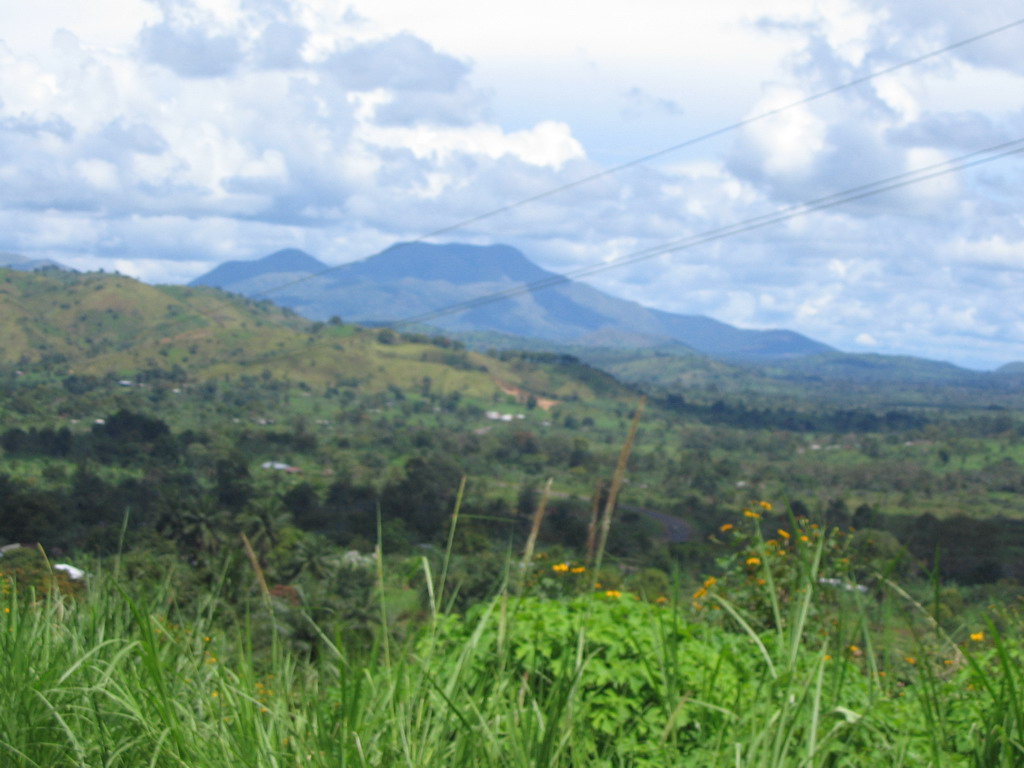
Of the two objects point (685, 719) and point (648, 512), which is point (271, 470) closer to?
point (648, 512)

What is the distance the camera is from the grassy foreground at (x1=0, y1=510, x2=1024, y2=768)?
2105mm

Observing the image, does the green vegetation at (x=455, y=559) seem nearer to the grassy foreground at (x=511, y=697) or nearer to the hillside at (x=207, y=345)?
the grassy foreground at (x=511, y=697)

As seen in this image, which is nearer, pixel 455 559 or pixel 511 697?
pixel 511 697

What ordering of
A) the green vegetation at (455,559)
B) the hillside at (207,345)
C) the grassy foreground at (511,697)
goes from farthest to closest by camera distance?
the hillside at (207,345) < the green vegetation at (455,559) < the grassy foreground at (511,697)

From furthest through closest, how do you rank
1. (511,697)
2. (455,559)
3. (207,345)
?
(207,345) → (455,559) → (511,697)

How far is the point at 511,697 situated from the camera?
247cm

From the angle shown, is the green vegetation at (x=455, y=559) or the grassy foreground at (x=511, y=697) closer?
the grassy foreground at (x=511, y=697)

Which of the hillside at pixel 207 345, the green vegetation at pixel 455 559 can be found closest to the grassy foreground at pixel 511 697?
the green vegetation at pixel 455 559

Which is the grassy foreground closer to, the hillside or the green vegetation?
the green vegetation

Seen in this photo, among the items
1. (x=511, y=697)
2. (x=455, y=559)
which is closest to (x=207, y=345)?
(x=455, y=559)

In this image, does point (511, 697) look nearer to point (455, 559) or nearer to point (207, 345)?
point (455, 559)

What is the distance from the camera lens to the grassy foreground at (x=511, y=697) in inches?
82.9

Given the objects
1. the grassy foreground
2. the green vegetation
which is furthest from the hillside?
the grassy foreground

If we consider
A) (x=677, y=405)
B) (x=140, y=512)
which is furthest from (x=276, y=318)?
(x=140, y=512)
